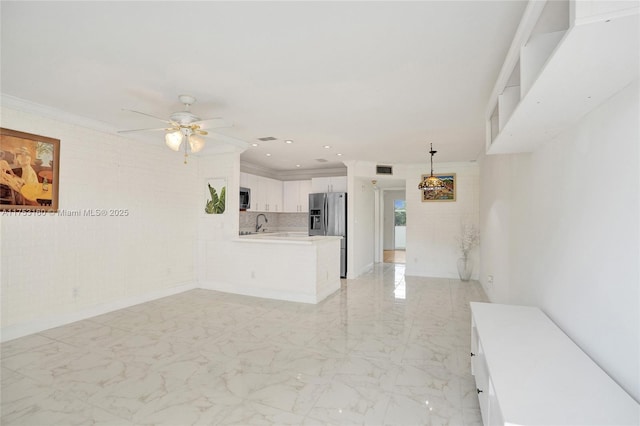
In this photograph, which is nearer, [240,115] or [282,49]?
[282,49]

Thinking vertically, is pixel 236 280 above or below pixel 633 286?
below

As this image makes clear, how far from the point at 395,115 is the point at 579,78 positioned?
8.23 ft

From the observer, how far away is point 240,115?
12.7 feet

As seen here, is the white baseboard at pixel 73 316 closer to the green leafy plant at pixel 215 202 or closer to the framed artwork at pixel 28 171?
the framed artwork at pixel 28 171

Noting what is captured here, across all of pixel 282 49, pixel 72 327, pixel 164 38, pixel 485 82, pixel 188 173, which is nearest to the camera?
pixel 164 38

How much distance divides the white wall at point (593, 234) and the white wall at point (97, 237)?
507 centimetres

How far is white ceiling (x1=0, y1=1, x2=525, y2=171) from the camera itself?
1.95 m

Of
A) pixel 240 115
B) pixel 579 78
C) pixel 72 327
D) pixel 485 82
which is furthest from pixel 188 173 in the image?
pixel 579 78

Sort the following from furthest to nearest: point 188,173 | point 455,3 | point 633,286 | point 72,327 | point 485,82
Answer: point 188,173 → point 72,327 → point 485,82 → point 455,3 → point 633,286

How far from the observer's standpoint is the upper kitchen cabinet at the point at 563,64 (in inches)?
41.4

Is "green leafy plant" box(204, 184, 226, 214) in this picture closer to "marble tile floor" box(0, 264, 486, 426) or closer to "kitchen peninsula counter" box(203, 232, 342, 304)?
"kitchen peninsula counter" box(203, 232, 342, 304)

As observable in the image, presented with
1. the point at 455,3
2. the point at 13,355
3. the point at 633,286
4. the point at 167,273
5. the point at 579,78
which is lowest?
the point at 13,355

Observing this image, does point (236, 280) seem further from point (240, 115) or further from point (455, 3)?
point (455, 3)

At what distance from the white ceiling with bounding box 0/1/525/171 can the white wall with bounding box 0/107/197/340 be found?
1.81 feet
